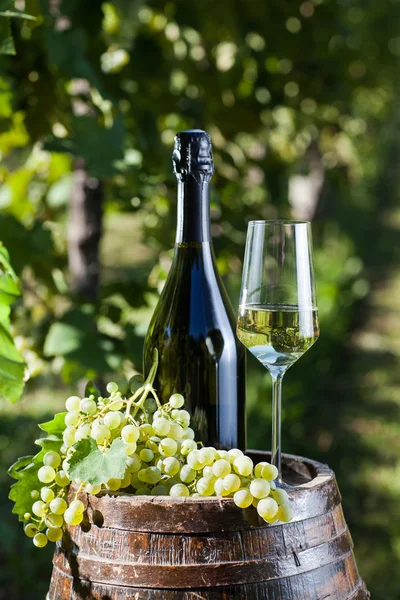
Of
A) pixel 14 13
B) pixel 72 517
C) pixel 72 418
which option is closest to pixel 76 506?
pixel 72 517

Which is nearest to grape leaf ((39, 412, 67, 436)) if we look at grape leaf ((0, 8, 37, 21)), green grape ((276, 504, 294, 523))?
green grape ((276, 504, 294, 523))

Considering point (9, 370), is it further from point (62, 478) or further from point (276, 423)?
point (276, 423)

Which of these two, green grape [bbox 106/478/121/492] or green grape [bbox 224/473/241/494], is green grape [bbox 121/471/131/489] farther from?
green grape [bbox 224/473/241/494]

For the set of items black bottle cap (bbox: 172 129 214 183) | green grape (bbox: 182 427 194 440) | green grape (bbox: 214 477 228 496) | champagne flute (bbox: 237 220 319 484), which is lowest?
green grape (bbox: 214 477 228 496)

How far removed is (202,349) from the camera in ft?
4.12

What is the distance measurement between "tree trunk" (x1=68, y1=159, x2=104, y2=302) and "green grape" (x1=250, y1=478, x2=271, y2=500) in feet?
4.34

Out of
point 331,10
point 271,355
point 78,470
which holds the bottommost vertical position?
point 78,470

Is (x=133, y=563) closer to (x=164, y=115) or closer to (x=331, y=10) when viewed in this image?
(x=164, y=115)

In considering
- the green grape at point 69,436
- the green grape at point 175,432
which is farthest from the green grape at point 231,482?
the green grape at point 69,436

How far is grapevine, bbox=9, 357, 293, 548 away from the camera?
937 millimetres

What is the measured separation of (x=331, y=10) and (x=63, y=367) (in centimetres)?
173

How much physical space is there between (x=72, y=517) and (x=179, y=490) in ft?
0.43

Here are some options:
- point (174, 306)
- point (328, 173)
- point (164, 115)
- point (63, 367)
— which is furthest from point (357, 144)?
point (174, 306)

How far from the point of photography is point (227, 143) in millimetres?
2912
